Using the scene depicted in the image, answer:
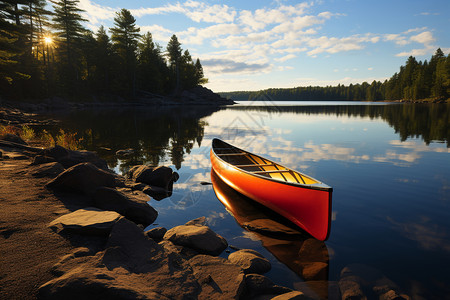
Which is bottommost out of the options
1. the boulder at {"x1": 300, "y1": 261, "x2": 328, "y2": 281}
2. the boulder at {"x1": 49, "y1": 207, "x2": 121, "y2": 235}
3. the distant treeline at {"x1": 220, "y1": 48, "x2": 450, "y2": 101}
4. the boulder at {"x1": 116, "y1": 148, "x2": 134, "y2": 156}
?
the boulder at {"x1": 300, "y1": 261, "x2": 328, "y2": 281}

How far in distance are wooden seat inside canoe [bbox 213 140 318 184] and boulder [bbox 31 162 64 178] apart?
22.0ft

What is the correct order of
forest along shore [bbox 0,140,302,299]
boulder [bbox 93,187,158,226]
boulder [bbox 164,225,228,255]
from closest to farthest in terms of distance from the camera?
forest along shore [bbox 0,140,302,299] → boulder [bbox 164,225,228,255] → boulder [bbox 93,187,158,226]

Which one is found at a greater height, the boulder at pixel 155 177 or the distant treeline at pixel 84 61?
the distant treeline at pixel 84 61

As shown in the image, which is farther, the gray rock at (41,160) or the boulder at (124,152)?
the boulder at (124,152)

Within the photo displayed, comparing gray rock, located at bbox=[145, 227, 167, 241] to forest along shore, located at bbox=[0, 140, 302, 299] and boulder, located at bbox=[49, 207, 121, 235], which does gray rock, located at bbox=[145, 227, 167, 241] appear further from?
boulder, located at bbox=[49, 207, 121, 235]

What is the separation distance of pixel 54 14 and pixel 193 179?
5418 centimetres

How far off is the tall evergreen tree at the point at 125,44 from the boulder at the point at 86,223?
62.8 metres

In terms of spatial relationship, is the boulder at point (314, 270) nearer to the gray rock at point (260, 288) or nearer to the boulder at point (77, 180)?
the gray rock at point (260, 288)

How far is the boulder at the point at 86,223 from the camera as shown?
15.4 ft

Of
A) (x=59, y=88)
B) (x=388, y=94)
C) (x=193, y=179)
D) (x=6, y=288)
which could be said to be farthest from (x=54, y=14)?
(x=388, y=94)

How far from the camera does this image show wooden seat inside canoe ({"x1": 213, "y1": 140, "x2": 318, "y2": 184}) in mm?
8539

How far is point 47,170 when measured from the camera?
26.3 ft

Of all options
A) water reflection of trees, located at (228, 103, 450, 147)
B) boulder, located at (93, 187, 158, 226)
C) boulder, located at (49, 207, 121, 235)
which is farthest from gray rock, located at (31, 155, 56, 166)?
water reflection of trees, located at (228, 103, 450, 147)

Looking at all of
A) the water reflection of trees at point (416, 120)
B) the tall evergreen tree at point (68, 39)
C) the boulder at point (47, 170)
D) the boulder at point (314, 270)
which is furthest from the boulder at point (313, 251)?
the tall evergreen tree at point (68, 39)
